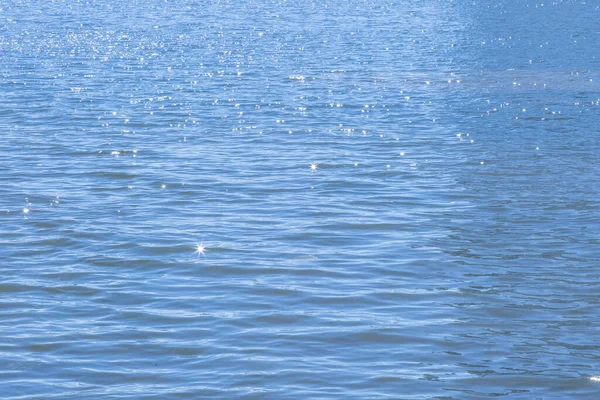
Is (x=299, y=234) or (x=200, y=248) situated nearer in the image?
(x=200, y=248)

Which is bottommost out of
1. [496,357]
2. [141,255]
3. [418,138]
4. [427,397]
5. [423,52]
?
[427,397]

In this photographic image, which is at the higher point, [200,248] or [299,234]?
[299,234]

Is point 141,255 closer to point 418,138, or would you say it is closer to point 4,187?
point 4,187

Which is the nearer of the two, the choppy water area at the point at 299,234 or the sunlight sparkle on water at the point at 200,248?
the choppy water area at the point at 299,234

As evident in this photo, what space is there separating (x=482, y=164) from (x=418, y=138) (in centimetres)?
329

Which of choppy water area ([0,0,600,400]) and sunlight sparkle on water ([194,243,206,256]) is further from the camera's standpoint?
sunlight sparkle on water ([194,243,206,256])

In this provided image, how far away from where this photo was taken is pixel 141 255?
1395 cm

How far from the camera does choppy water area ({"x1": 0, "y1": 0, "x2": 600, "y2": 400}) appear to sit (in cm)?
1030

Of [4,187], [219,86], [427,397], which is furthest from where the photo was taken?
[219,86]

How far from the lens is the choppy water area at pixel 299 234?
10.3 meters

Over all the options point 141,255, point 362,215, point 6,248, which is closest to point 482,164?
point 362,215

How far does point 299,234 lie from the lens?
15070 mm

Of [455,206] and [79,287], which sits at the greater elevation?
[455,206]

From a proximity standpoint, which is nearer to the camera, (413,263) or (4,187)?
(413,263)
